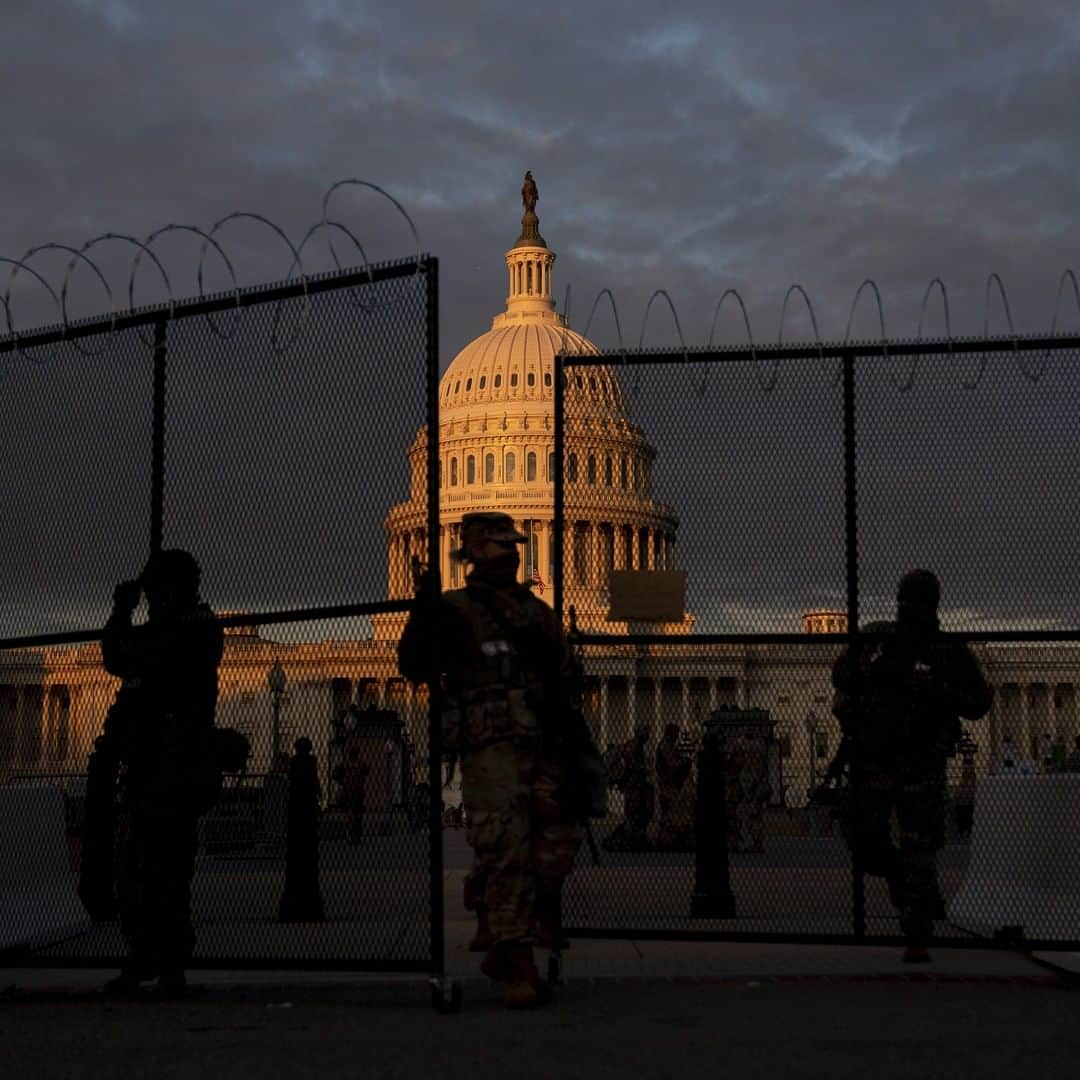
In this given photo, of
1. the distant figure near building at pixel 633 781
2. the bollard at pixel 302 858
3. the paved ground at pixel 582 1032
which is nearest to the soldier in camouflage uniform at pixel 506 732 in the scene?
the paved ground at pixel 582 1032

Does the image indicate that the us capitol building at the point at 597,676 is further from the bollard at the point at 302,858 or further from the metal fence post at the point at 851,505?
the bollard at the point at 302,858

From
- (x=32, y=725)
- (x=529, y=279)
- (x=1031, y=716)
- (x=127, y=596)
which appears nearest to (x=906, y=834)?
(x=1031, y=716)

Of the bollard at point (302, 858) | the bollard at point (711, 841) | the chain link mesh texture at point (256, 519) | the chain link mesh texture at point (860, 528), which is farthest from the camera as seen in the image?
the bollard at point (711, 841)

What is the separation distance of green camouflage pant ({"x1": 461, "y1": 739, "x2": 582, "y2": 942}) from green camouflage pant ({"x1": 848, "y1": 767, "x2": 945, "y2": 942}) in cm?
195

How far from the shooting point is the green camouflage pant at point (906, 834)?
10.5 meters

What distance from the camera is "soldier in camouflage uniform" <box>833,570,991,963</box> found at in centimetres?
1048

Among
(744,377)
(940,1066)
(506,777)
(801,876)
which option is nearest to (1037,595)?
(744,377)

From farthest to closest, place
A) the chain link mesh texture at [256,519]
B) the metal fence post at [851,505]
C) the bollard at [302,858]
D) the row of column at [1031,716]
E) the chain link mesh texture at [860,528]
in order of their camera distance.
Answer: the bollard at [302,858] < the row of column at [1031,716] < the chain link mesh texture at [860,528] < the metal fence post at [851,505] < the chain link mesh texture at [256,519]

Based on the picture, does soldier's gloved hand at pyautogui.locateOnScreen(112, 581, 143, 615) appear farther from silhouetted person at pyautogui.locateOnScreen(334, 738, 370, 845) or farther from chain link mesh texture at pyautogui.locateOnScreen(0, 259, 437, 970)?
silhouetted person at pyautogui.locateOnScreen(334, 738, 370, 845)

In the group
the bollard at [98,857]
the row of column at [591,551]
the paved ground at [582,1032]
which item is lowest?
the paved ground at [582,1032]

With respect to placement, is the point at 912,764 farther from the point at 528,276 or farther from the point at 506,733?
the point at 528,276

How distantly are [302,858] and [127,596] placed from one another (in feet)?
12.8

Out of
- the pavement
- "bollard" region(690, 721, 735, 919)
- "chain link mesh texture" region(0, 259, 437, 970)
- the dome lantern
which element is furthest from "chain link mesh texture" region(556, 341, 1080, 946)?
the dome lantern

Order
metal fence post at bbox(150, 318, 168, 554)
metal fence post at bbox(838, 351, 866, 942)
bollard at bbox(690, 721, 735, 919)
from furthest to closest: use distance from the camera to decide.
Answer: bollard at bbox(690, 721, 735, 919) → metal fence post at bbox(838, 351, 866, 942) → metal fence post at bbox(150, 318, 168, 554)
